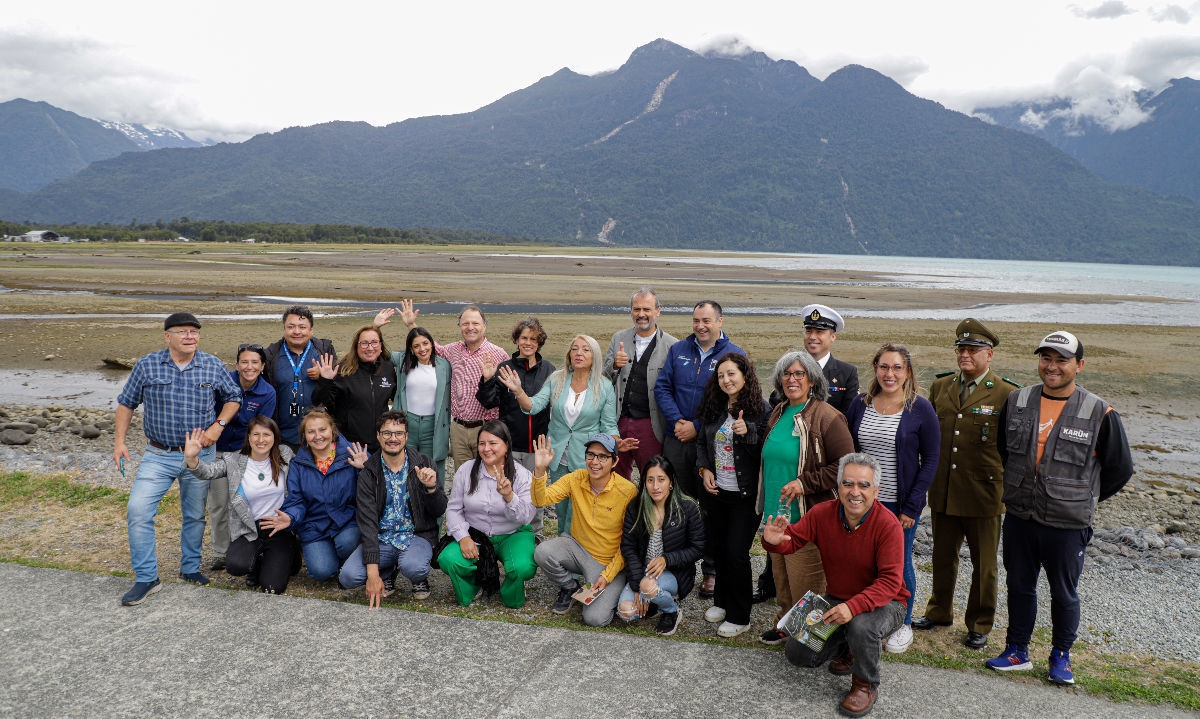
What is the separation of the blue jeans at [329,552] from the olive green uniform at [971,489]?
4526 mm

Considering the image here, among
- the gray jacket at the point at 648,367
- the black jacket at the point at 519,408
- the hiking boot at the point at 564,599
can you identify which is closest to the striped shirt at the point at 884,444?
the gray jacket at the point at 648,367

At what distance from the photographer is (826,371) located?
5387 mm

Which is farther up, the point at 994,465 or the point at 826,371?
the point at 826,371

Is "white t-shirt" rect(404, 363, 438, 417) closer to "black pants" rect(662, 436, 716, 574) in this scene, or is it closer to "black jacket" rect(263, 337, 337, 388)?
"black jacket" rect(263, 337, 337, 388)

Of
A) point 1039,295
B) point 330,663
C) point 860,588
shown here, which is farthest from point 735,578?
point 1039,295

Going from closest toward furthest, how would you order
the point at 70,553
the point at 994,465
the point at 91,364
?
the point at 994,465
the point at 70,553
the point at 91,364

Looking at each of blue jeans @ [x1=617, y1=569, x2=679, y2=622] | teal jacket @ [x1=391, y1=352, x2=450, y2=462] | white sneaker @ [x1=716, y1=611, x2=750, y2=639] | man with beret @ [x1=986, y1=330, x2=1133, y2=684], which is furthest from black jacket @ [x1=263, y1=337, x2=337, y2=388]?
man with beret @ [x1=986, y1=330, x2=1133, y2=684]

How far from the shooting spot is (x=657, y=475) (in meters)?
4.82

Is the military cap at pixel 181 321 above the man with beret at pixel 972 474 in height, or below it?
above

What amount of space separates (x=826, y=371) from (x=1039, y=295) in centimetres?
5464

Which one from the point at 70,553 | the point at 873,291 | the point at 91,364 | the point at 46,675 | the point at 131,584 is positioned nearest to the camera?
the point at 46,675

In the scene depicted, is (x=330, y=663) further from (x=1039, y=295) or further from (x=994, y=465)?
(x=1039, y=295)

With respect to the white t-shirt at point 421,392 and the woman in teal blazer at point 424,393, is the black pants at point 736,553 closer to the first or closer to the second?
the woman in teal blazer at point 424,393

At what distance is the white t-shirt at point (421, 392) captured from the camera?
6.26m
